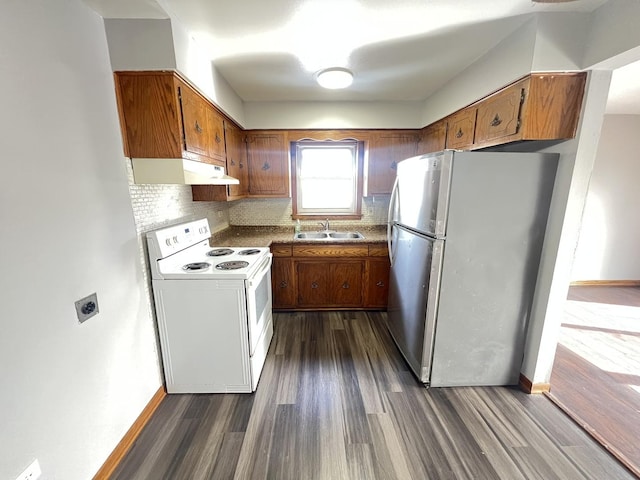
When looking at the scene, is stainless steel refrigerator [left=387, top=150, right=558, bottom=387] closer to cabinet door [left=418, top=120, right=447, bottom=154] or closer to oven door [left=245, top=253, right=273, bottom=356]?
cabinet door [left=418, top=120, right=447, bottom=154]

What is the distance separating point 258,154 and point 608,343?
13.1 ft

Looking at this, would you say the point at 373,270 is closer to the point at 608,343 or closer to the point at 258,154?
the point at 258,154

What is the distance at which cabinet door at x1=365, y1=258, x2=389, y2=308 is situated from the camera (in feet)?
9.66

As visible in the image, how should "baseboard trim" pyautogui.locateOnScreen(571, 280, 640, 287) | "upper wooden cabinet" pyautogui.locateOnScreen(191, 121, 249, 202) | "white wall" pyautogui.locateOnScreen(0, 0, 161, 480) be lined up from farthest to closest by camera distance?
"baseboard trim" pyautogui.locateOnScreen(571, 280, 640, 287), "upper wooden cabinet" pyautogui.locateOnScreen(191, 121, 249, 202), "white wall" pyautogui.locateOnScreen(0, 0, 161, 480)

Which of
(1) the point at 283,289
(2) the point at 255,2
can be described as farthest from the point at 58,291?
(1) the point at 283,289

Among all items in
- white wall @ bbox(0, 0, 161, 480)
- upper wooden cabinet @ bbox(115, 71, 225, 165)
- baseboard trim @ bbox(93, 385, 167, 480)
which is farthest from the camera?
upper wooden cabinet @ bbox(115, 71, 225, 165)

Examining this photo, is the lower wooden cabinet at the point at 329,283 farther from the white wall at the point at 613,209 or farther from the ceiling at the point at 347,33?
the white wall at the point at 613,209

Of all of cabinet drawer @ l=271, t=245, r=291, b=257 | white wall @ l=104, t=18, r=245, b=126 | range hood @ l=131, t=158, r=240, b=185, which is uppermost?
white wall @ l=104, t=18, r=245, b=126

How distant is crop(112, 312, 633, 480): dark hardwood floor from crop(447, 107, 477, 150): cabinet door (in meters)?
1.96

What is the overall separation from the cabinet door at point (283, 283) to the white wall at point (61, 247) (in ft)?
4.87

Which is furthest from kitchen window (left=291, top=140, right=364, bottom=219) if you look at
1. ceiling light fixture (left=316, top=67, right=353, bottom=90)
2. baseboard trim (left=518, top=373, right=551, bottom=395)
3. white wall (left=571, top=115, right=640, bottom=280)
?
white wall (left=571, top=115, right=640, bottom=280)

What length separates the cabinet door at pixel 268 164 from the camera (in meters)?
3.09

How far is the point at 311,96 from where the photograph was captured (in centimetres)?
283

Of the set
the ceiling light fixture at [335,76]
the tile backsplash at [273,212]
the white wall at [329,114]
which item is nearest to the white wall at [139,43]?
the ceiling light fixture at [335,76]
